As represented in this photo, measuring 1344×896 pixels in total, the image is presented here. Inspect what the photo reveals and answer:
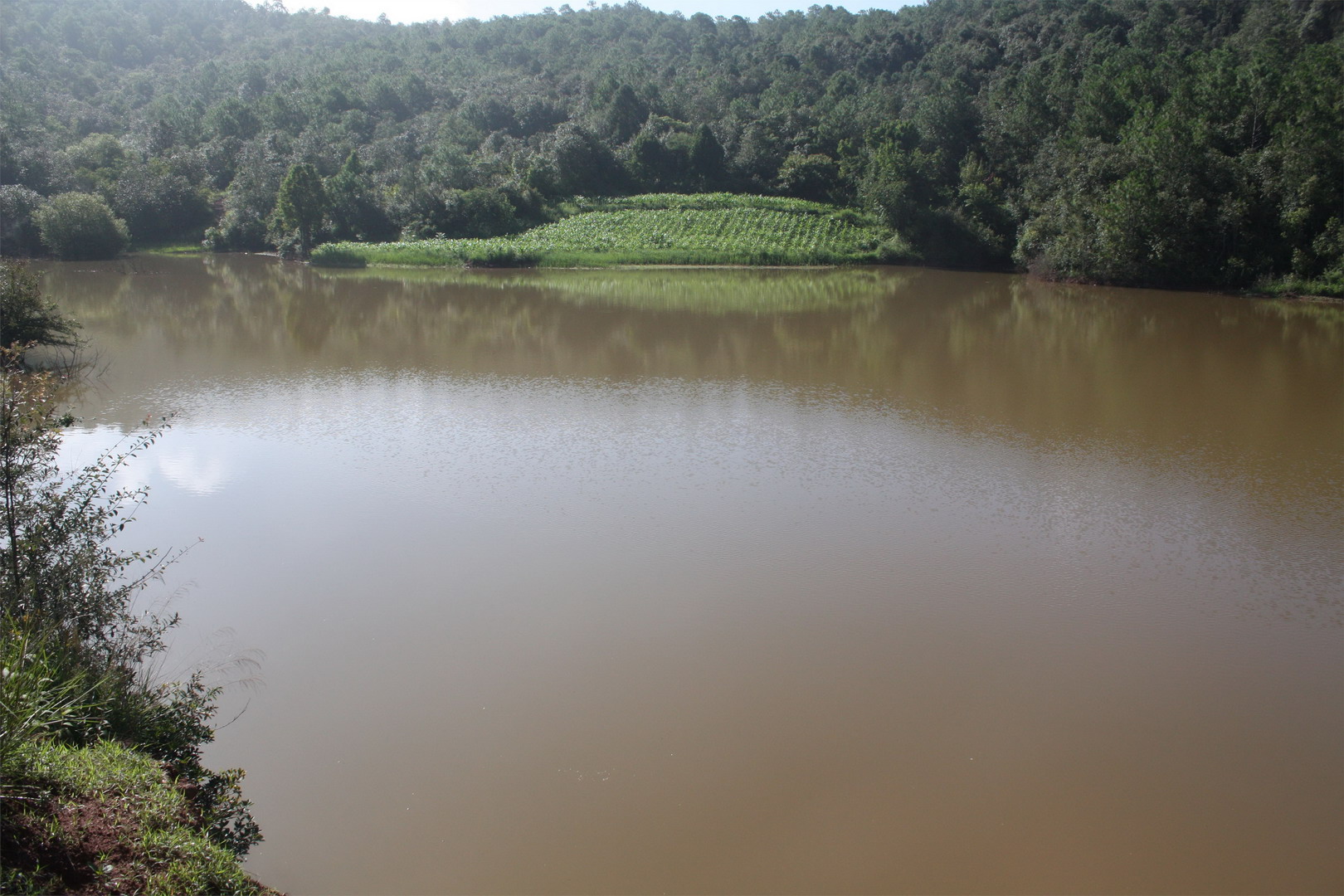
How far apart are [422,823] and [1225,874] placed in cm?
442

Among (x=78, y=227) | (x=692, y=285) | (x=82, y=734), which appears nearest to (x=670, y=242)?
(x=692, y=285)

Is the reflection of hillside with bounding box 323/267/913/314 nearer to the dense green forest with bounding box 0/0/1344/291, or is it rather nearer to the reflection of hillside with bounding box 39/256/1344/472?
the reflection of hillside with bounding box 39/256/1344/472

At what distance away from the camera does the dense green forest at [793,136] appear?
27.4m

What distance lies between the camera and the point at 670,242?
38.6 meters

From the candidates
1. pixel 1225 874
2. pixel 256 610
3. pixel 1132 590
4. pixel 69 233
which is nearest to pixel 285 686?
pixel 256 610

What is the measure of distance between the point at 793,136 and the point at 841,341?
108 ft

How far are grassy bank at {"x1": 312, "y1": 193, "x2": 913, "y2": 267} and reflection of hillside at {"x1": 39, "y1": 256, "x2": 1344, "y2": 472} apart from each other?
504 centimetres

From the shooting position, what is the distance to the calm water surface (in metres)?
5.24

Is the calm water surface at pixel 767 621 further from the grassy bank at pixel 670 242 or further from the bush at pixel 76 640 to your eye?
the grassy bank at pixel 670 242

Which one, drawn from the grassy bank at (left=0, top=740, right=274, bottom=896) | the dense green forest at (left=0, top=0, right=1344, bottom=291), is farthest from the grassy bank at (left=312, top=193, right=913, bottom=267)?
the grassy bank at (left=0, top=740, right=274, bottom=896)

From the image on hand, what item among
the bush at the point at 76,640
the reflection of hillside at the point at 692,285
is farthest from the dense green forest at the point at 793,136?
the bush at the point at 76,640

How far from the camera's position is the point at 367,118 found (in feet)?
197

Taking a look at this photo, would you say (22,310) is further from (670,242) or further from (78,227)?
(78,227)

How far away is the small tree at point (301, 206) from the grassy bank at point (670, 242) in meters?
1.89
